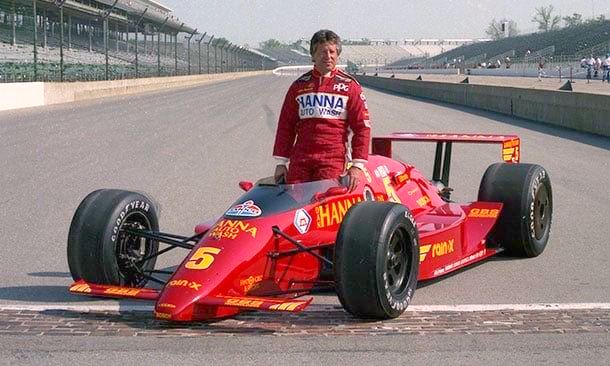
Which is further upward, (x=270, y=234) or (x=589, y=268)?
(x=270, y=234)

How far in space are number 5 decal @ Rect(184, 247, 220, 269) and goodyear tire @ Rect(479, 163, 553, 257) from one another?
313 centimetres

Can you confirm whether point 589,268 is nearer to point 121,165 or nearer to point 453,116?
point 121,165

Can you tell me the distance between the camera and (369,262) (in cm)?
576

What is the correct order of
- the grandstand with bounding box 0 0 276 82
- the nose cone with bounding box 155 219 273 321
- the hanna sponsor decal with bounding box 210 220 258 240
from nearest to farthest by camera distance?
the nose cone with bounding box 155 219 273 321
the hanna sponsor decal with bounding box 210 220 258 240
the grandstand with bounding box 0 0 276 82

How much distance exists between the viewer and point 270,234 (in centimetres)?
616

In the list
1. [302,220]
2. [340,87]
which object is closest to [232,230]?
[302,220]

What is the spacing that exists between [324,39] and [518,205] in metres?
2.42

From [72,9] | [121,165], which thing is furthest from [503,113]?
[72,9]

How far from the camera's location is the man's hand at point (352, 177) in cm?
678

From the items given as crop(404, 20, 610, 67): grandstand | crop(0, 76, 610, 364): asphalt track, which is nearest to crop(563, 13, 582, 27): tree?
crop(404, 20, 610, 67): grandstand

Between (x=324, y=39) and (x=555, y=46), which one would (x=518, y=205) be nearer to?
(x=324, y=39)

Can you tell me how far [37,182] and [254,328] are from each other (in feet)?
28.0

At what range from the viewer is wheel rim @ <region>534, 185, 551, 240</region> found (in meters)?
8.45

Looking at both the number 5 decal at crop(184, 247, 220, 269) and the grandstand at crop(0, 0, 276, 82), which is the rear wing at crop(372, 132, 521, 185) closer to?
the number 5 decal at crop(184, 247, 220, 269)
